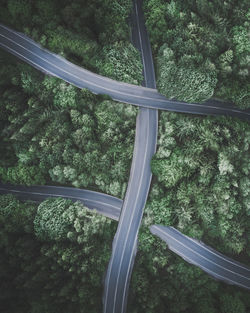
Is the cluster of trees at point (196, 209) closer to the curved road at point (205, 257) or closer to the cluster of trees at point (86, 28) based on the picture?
the curved road at point (205, 257)

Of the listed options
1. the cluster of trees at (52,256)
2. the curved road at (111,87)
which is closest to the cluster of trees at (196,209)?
the curved road at (111,87)

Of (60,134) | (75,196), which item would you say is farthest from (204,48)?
(75,196)

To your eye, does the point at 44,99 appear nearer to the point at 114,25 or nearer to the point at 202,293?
the point at 114,25

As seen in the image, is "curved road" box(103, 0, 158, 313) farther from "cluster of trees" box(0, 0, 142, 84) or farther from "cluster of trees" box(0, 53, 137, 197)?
"cluster of trees" box(0, 0, 142, 84)

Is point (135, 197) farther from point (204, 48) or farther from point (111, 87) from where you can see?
point (204, 48)

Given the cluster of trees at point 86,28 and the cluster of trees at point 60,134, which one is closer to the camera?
the cluster of trees at point 86,28

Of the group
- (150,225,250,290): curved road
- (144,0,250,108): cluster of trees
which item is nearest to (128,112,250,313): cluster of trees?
(150,225,250,290): curved road

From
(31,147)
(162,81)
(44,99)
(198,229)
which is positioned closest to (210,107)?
(162,81)
